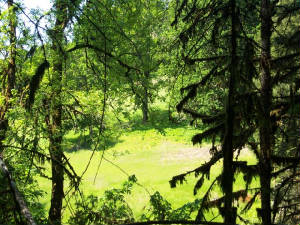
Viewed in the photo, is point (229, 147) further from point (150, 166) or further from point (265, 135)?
point (150, 166)

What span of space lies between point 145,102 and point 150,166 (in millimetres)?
17430

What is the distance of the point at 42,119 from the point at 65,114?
1.33 m

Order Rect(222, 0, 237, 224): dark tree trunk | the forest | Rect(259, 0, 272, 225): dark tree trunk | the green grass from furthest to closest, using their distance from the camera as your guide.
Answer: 1. the green grass
2. Rect(259, 0, 272, 225): dark tree trunk
3. the forest
4. Rect(222, 0, 237, 224): dark tree trunk

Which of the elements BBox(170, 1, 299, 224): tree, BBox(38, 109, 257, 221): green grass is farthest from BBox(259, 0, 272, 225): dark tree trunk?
BBox(38, 109, 257, 221): green grass

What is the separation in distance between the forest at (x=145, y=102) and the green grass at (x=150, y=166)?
0.19 meters

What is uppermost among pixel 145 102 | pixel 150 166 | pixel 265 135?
pixel 145 102

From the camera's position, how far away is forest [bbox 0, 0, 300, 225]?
7.52 ft

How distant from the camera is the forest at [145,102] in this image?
2293 mm

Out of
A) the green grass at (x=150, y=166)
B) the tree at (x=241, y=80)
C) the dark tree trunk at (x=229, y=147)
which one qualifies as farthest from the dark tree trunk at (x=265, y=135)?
the green grass at (x=150, y=166)

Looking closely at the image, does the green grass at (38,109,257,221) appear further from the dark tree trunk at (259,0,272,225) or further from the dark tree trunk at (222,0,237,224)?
the dark tree trunk at (222,0,237,224)

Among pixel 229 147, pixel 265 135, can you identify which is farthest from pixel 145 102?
pixel 229 147

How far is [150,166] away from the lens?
21.9 meters

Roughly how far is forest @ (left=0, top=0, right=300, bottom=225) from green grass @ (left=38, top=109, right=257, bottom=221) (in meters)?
0.19

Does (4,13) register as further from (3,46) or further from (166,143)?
(166,143)
